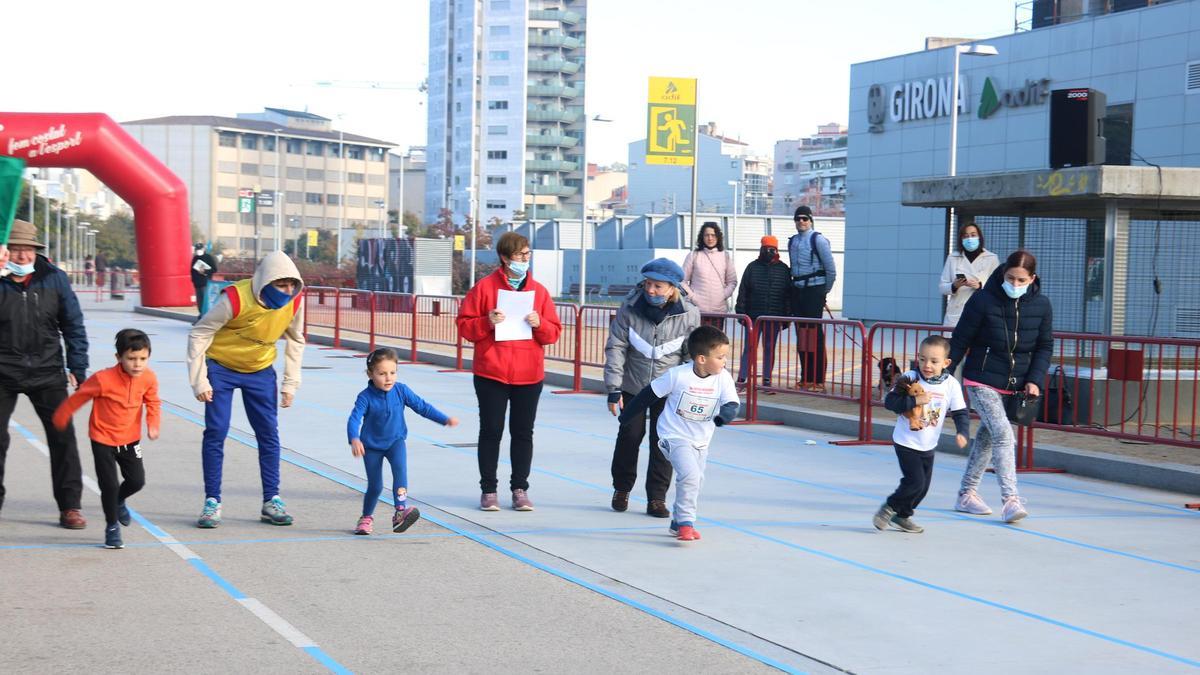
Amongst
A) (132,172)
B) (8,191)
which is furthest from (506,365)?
(132,172)

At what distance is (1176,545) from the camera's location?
872cm

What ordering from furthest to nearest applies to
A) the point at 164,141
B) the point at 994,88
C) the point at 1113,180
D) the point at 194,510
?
1. the point at 164,141
2. the point at 994,88
3. the point at 1113,180
4. the point at 194,510

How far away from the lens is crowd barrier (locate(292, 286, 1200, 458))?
12.0 m

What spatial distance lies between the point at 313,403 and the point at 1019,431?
834 cm

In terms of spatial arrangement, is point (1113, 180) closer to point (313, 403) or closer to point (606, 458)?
point (606, 458)

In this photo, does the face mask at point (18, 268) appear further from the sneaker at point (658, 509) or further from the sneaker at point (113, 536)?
the sneaker at point (658, 509)

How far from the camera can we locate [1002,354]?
9.68 metres

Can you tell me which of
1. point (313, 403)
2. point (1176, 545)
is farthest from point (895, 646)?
point (313, 403)

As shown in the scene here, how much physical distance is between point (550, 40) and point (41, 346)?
137326 millimetres

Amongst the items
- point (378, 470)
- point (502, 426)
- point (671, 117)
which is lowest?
point (378, 470)

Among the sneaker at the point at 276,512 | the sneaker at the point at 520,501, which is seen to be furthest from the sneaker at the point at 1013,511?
the sneaker at the point at 276,512

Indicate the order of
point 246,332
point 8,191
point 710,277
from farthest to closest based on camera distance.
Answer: point 710,277
point 8,191
point 246,332

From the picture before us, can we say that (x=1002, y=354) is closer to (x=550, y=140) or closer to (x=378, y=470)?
(x=378, y=470)

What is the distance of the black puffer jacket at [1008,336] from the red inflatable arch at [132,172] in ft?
70.2
